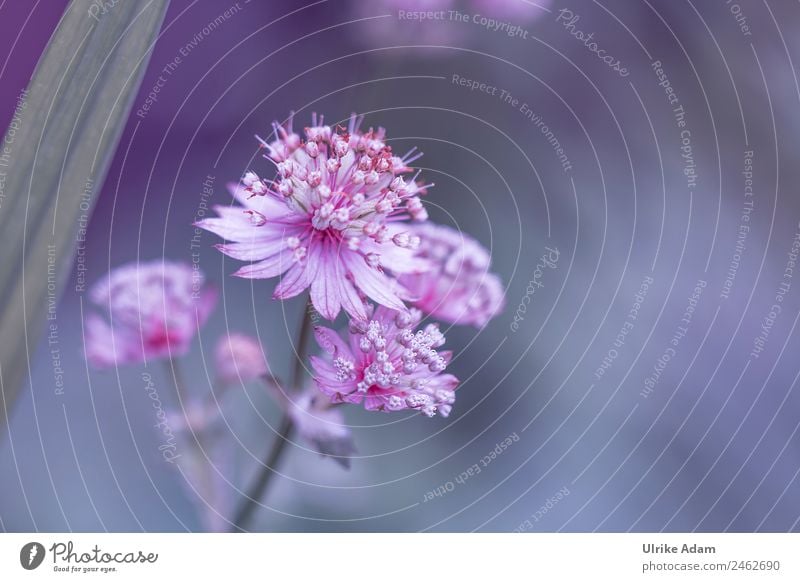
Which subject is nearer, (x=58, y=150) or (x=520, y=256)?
(x=58, y=150)

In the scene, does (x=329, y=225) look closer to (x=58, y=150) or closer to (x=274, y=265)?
(x=274, y=265)

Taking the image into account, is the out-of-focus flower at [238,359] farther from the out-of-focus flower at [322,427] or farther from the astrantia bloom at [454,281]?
the astrantia bloom at [454,281]

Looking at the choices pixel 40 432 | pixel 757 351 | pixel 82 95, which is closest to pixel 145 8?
pixel 82 95

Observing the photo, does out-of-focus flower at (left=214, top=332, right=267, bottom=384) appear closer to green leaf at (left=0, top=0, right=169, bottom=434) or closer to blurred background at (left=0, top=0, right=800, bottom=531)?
blurred background at (left=0, top=0, right=800, bottom=531)

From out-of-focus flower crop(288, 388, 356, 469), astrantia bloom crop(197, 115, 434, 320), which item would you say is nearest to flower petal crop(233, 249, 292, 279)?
astrantia bloom crop(197, 115, 434, 320)

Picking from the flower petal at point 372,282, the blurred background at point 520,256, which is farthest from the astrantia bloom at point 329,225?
the blurred background at point 520,256

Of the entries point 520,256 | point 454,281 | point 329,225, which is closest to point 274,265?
point 329,225
